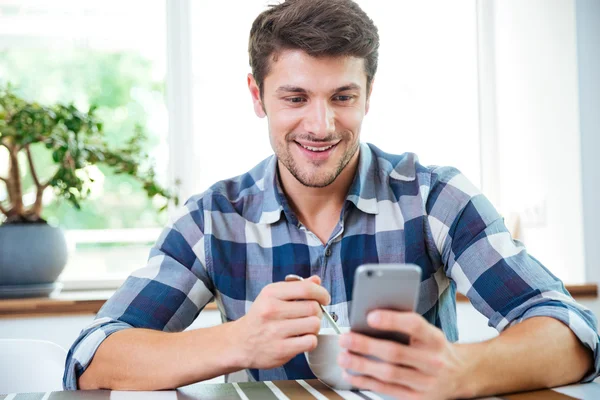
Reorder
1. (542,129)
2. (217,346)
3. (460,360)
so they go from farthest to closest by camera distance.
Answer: (542,129) < (217,346) < (460,360)

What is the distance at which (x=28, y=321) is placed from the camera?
7.00ft

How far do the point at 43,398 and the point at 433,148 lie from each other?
82.9 inches

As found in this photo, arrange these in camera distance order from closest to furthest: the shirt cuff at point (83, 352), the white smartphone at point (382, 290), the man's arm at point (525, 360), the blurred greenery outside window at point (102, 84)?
the white smartphone at point (382, 290) < the man's arm at point (525, 360) < the shirt cuff at point (83, 352) < the blurred greenery outside window at point (102, 84)

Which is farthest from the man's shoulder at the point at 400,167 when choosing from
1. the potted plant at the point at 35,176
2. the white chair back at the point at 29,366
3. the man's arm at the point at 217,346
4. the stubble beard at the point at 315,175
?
the potted plant at the point at 35,176

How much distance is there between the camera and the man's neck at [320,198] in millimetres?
1444

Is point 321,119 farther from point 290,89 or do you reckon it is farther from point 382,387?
point 382,387

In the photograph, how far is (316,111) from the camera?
1.35 metres

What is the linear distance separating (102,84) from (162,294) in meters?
1.56

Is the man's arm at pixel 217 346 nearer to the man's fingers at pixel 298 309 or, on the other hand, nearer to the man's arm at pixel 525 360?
the man's fingers at pixel 298 309

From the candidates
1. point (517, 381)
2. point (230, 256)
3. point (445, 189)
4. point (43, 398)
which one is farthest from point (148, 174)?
point (517, 381)

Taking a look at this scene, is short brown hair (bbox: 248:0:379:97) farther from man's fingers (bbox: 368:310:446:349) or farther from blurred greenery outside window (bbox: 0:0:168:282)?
blurred greenery outside window (bbox: 0:0:168:282)

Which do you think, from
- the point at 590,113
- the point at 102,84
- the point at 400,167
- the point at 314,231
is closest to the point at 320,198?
the point at 314,231

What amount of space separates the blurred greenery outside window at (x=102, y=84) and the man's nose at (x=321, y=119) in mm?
1377

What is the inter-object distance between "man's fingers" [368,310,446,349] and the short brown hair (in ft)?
2.36
